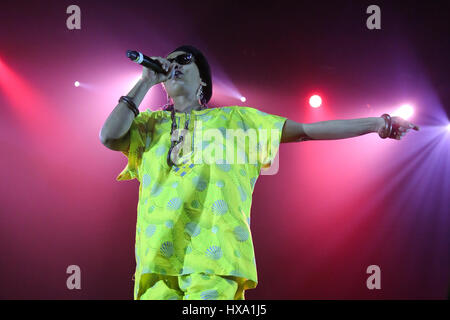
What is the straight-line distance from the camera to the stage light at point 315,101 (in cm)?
391

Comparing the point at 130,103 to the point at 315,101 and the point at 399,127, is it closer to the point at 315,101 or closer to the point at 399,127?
the point at 399,127

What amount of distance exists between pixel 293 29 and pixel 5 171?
2662 millimetres

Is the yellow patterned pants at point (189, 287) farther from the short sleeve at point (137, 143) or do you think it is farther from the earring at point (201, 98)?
the earring at point (201, 98)

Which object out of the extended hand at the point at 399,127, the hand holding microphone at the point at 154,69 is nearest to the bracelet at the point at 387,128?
the extended hand at the point at 399,127

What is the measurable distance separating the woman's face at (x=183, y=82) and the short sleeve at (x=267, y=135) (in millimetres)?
Result: 326

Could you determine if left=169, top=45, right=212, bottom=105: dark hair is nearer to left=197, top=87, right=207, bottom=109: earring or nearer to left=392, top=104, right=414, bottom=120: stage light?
left=197, top=87, right=207, bottom=109: earring

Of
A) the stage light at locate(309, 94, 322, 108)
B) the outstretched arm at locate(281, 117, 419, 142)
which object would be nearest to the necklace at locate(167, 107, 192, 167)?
the outstretched arm at locate(281, 117, 419, 142)

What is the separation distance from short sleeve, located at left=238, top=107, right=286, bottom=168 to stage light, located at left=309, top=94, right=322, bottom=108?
243 cm

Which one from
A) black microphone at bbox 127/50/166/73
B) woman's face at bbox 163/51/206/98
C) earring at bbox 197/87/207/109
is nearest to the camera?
black microphone at bbox 127/50/166/73

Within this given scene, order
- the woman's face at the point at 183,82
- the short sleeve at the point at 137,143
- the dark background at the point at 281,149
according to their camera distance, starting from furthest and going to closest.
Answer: the dark background at the point at 281,149, the woman's face at the point at 183,82, the short sleeve at the point at 137,143

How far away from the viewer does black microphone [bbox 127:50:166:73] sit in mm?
1459

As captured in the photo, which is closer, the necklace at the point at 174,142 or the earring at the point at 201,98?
the necklace at the point at 174,142

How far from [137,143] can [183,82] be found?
347 mm

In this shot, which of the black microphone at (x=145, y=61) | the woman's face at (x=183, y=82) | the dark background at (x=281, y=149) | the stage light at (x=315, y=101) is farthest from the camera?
the stage light at (x=315, y=101)
